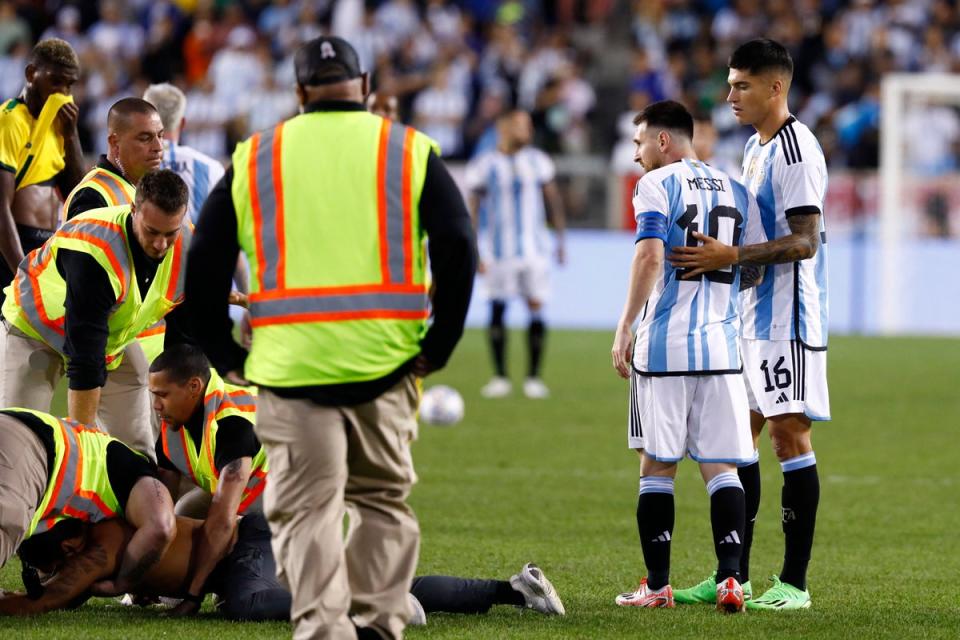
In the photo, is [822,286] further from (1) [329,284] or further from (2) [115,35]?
(2) [115,35]

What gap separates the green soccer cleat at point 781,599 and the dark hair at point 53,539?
2665 mm

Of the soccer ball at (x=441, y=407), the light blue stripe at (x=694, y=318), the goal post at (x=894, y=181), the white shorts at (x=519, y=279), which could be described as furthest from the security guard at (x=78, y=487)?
the goal post at (x=894, y=181)

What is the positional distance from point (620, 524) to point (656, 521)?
7.58 feet

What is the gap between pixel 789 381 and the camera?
6.30 meters

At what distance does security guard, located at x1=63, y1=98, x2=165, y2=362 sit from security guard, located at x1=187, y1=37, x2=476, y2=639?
7.44ft

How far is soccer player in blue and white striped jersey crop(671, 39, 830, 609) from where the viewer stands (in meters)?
6.23

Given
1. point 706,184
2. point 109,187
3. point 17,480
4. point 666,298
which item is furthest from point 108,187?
point 706,184

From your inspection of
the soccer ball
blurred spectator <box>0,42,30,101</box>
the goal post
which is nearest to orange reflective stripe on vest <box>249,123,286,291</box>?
the soccer ball

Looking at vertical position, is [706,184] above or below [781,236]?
above

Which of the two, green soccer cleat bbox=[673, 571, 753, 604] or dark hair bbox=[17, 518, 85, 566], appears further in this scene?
green soccer cleat bbox=[673, 571, 753, 604]

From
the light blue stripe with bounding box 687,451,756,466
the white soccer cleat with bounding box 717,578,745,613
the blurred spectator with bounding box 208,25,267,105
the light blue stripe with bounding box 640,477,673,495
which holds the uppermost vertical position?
the blurred spectator with bounding box 208,25,267,105

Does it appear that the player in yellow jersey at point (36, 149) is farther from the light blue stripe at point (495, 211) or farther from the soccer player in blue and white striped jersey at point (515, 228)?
the light blue stripe at point (495, 211)

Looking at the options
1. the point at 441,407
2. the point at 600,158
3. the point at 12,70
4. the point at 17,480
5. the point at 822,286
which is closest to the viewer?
the point at 17,480

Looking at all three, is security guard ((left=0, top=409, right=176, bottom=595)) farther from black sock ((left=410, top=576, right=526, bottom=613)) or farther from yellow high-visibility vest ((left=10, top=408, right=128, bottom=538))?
black sock ((left=410, top=576, right=526, bottom=613))
